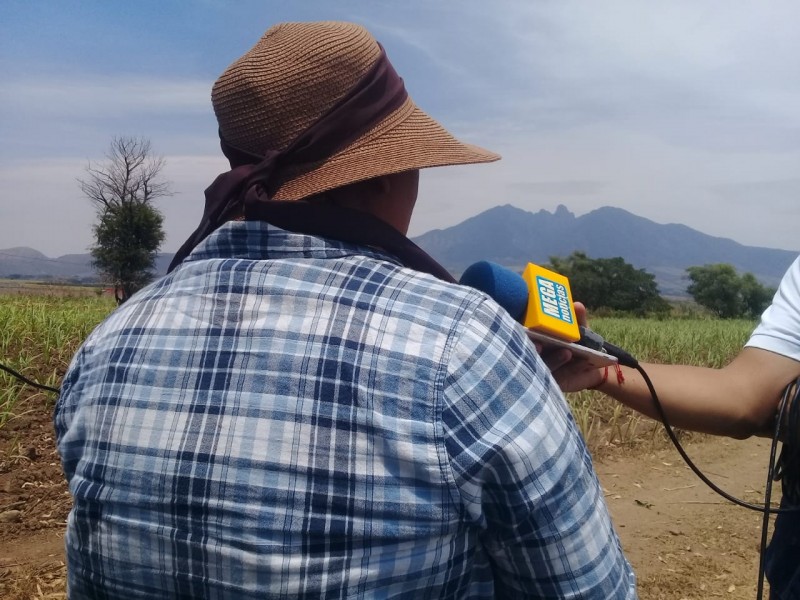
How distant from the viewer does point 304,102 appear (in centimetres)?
122

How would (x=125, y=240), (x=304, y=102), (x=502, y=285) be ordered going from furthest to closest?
(x=125, y=240) → (x=502, y=285) → (x=304, y=102)

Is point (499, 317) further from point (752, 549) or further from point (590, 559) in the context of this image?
point (752, 549)

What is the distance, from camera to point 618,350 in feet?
5.94

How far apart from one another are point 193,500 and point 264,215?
45 cm

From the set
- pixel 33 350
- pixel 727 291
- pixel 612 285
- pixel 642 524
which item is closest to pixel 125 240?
pixel 33 350

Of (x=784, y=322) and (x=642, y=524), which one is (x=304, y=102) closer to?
(x=784, y=322)

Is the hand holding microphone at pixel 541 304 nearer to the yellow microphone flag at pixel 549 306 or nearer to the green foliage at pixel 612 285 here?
the yellow microphone flag at pixel 549 306

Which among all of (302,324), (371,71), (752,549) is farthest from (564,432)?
(752,549)

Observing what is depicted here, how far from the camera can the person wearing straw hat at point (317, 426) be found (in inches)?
38.3

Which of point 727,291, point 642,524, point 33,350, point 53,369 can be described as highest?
point 33,350

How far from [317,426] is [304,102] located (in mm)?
561

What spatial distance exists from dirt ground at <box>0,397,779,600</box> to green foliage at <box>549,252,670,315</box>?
5495 cm

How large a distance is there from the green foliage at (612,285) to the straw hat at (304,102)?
194 ft

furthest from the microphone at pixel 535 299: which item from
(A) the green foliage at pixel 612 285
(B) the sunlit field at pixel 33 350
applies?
(A) the green foliage at pixel 612 285
